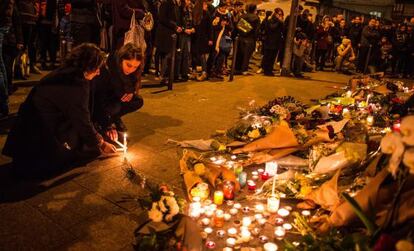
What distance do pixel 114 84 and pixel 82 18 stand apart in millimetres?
2426

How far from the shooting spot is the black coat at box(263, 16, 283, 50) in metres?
11.4

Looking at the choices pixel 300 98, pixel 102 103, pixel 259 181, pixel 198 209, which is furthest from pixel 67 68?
pixel 300 98

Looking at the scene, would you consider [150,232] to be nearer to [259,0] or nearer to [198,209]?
[198,209]

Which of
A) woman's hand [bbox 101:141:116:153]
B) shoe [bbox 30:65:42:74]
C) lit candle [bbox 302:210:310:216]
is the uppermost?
shoe [bbox 30:65:42:74]

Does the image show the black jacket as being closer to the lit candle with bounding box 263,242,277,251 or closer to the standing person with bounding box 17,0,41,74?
the standing person with bounding box 17,0,41,74

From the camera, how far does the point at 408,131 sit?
7.63 feet

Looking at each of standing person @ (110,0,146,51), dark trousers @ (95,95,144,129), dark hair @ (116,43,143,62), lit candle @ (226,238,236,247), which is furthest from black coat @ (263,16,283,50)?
lit candle @ (226,238,236,247)

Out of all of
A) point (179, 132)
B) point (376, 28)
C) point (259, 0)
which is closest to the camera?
point (179, 132)

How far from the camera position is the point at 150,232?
272 cm

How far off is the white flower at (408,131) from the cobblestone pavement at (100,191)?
81.0 inches

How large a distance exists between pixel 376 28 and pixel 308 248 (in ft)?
43.8

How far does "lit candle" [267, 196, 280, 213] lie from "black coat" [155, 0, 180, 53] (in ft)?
17.9

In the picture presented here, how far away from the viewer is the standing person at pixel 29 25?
7.15 m

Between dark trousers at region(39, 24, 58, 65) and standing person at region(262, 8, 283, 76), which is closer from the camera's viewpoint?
dark trousers at region(39, 24, 58, 65)
